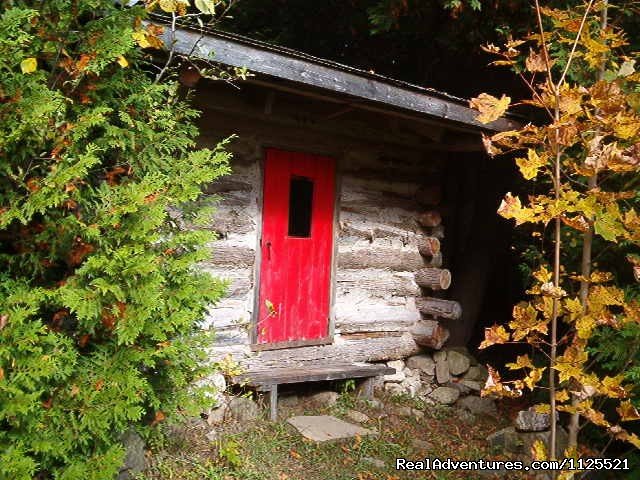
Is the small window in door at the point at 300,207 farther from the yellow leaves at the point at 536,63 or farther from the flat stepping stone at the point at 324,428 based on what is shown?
the yellow leaves at the point at 536,63

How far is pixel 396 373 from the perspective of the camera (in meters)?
6.51

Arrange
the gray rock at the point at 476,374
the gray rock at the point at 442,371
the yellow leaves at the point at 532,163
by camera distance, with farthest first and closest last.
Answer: the gray rock at the point at 476,374, the gray rock at the point at 442,371, the yellow leaves at the point at 532,163

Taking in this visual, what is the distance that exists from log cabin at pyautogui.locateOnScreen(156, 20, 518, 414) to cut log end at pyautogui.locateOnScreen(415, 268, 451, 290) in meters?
0.01

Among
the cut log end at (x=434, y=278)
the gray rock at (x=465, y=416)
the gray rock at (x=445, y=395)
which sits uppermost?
the cut log end at (x=434, y=278)

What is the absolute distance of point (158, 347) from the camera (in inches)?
141

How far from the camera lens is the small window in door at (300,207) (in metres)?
5.82

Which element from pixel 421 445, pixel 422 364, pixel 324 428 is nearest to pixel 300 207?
pixel 324 428

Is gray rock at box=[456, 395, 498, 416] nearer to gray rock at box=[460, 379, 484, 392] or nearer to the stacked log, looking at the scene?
gray rock at box=[460, 379, 484, 392]

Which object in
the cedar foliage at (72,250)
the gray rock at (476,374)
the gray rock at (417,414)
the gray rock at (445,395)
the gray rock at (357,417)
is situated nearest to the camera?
the cedar foliage at (72,250)

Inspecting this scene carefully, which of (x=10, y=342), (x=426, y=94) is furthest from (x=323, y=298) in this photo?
(x=10, y=342)

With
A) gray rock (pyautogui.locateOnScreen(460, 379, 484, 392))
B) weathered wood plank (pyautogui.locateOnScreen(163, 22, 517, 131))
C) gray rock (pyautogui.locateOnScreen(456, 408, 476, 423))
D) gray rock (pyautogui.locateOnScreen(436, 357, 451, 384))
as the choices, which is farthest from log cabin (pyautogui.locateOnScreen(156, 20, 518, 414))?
gray rock (pyautogui.locateOnScreen(456, 408, 476, 423))

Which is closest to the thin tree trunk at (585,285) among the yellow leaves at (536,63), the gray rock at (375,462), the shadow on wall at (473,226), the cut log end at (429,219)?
the yellow leaves at (536,63)

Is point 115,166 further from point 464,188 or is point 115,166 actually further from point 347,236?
point 464,188

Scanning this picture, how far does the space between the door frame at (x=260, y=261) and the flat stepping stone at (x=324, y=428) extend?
0.72 metres
